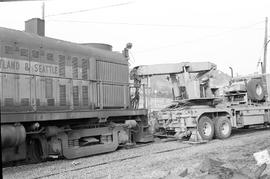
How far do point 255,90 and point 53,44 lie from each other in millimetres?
11374

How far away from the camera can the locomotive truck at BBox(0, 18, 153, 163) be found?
882cm

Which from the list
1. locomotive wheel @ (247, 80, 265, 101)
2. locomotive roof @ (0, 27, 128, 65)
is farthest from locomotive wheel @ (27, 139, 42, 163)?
locomotive wheel @ (247, 80, 265, 101)

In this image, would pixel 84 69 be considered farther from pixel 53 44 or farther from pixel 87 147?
pixel 87 147

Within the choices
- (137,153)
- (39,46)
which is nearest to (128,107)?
(137,153)

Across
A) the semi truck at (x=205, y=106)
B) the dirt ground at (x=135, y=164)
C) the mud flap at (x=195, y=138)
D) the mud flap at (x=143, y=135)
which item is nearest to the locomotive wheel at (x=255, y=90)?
the semi truck at (x=205, y=106)

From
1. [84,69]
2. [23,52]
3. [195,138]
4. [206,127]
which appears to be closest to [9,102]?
[23,52]

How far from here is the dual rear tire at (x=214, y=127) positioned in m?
13.8

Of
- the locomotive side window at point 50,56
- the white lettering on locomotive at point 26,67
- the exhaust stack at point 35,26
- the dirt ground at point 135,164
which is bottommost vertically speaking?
the dirt ground at point 135,164

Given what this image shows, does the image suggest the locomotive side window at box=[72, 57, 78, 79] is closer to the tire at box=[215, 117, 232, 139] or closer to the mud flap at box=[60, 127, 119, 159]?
the mud flap at box=[60, 127, 119, 159]

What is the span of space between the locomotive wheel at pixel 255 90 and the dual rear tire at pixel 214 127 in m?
2.97

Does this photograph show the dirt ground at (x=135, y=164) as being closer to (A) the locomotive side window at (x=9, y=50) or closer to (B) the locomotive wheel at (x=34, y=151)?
(B) the locomotive wheel at (x=34, y=151)

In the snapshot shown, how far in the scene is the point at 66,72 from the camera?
416 inches

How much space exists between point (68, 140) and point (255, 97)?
1109 cm

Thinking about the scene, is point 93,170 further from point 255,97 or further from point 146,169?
point 255,97
